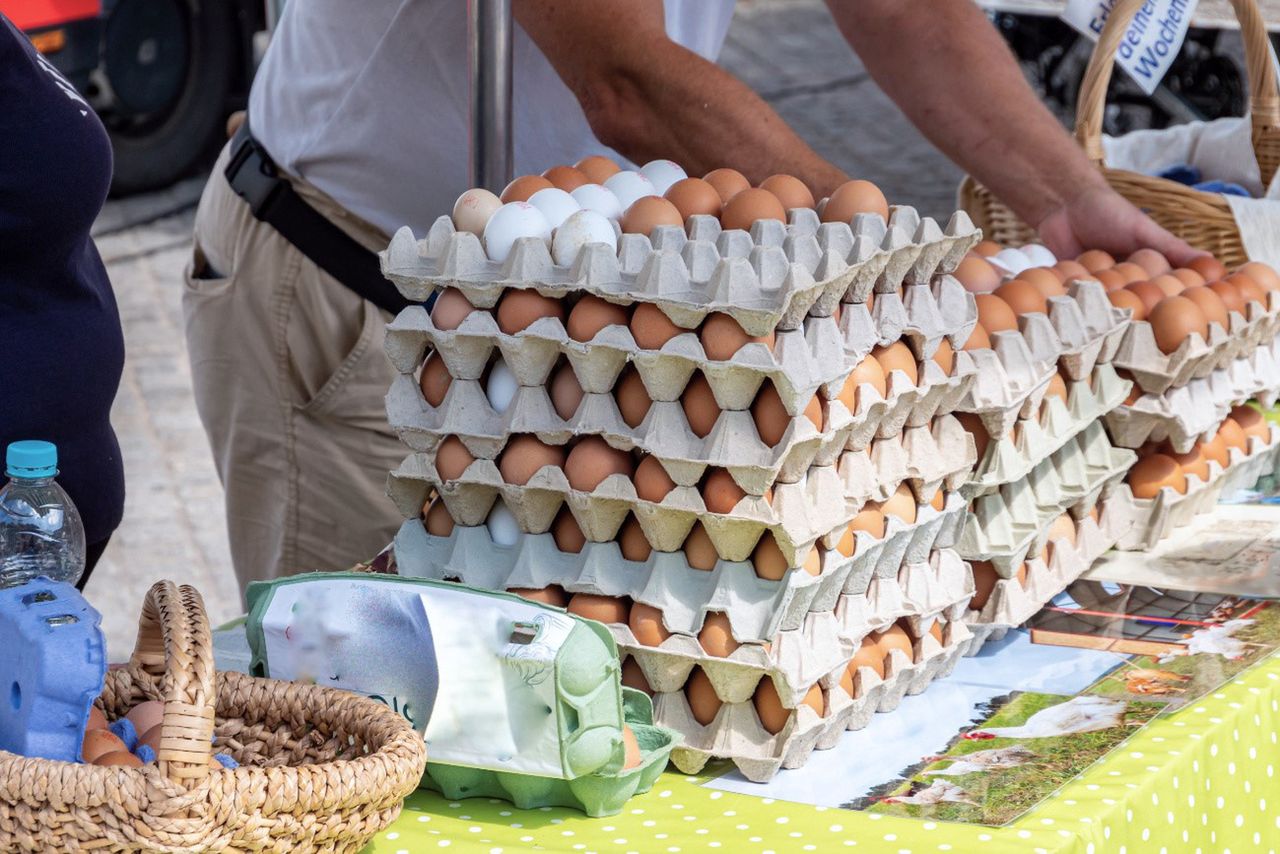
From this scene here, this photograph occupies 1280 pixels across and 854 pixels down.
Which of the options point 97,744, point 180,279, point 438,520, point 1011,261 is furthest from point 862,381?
point 180,279

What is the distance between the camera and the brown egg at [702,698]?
129 cm

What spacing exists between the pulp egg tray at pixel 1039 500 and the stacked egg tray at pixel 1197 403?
33mm

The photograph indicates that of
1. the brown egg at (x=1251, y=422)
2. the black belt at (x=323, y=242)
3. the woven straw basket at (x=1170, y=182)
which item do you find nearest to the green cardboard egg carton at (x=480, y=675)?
the black belt at (x=323, y=242)

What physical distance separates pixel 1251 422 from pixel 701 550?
1.10 meters

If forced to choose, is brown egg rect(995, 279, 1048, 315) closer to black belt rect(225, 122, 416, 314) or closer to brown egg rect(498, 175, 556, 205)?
brown egg rect(498, 175, 556, 205)

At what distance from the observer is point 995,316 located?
157 centimetres

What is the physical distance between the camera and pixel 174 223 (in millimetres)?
6379

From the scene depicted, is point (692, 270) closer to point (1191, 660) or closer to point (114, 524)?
point (1191, 660)

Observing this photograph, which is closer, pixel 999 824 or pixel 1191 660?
pixel 999 824

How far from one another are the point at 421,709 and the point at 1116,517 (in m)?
0.95

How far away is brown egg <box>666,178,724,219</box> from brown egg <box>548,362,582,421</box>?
0.19 meters

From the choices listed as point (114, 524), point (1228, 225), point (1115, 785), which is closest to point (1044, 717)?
point (1115, 785)

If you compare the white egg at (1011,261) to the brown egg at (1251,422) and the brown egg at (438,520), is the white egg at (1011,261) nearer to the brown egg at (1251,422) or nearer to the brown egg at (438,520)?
the brown egg at (1251,422)

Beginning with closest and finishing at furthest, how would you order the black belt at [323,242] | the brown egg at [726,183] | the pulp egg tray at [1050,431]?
the brown egg at [726,183] → the pulp egg tray at [1050,431] → the black belt at [323,242]
